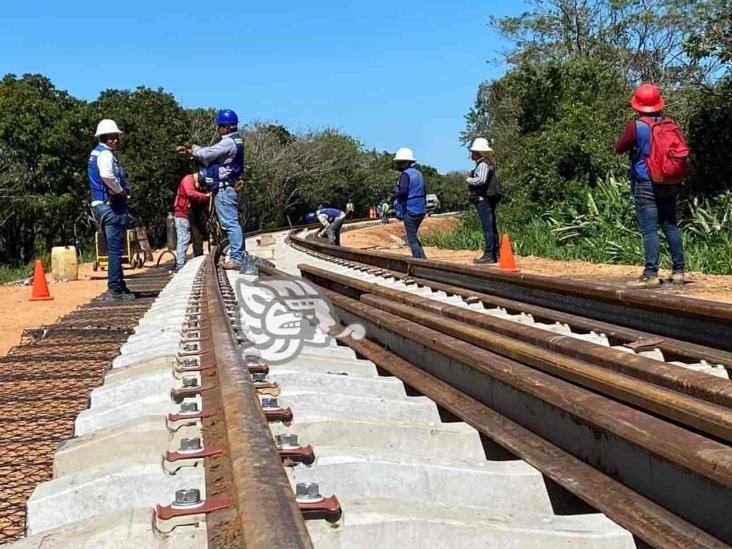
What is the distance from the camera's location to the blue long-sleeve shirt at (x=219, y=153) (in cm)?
824

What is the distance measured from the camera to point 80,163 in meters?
34.4

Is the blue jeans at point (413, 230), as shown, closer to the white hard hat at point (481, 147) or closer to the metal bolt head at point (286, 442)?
the white hard hat at point (481, 147)

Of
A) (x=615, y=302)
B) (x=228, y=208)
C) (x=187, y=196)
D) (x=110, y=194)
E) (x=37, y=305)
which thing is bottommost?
(x=37, y=305)

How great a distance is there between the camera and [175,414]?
2.57 meters

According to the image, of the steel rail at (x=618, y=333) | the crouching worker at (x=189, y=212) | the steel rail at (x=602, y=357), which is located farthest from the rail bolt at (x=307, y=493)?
the crouching worker at (x=189, y=212)

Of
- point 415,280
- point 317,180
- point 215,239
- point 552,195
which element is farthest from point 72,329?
point 317,180

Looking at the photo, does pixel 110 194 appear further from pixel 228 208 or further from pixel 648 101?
pixel 648 101

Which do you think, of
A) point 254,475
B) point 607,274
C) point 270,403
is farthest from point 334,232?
point 254,475

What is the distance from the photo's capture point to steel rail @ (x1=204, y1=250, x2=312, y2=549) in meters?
1.49

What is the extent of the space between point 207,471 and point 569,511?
3.62 ft

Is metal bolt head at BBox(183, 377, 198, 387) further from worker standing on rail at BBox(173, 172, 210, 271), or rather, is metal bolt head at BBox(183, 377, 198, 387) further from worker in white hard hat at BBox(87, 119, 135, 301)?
worker standing on rail at BBox(173, 172, 210, 271)

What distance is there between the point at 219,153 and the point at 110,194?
138cm

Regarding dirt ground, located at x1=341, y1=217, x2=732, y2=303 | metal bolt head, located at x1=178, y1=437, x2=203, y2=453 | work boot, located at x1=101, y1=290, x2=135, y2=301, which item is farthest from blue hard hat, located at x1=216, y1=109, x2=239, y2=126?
metal bolt head, located at x1=178, y1=437, x2=203, y2=453

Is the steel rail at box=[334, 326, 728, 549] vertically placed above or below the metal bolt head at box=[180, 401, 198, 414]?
below
